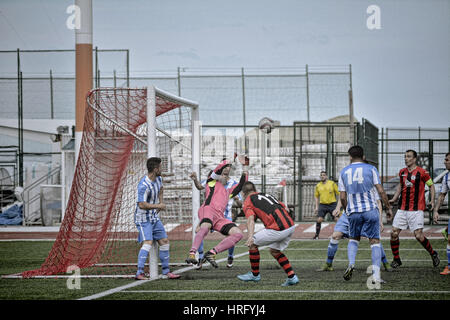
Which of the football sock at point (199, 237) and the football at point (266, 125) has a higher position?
the football at point (266, 125)

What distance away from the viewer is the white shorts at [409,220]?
449 inches

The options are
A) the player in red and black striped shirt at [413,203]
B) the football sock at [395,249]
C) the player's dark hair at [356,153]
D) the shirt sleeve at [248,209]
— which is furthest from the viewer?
the player in red and black striped shirt at [413,203]

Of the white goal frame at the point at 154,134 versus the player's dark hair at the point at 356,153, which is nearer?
the player's dark hair at the point at 356,153

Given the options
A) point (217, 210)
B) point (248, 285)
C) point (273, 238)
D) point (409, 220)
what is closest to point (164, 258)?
point (217, 210)

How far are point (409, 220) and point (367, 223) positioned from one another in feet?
9.32

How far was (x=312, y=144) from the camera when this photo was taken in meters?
29.0

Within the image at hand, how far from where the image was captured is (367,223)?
8.96 m

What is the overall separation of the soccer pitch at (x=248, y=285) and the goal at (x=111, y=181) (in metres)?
0.88

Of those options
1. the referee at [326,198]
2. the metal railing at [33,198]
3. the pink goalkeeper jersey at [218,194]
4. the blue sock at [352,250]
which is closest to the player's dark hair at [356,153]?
the blue sock at [352,250]

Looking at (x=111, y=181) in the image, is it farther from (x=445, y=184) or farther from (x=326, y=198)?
(x=326, y=198)

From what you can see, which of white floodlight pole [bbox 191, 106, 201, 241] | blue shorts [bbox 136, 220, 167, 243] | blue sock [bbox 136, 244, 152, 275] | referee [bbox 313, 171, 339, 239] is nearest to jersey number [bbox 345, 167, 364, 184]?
blue shorts [bbox 136, 220, 167, 243]

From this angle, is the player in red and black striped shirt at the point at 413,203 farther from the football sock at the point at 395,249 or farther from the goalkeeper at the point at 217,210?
the goalkeeper at the point at 217,210
